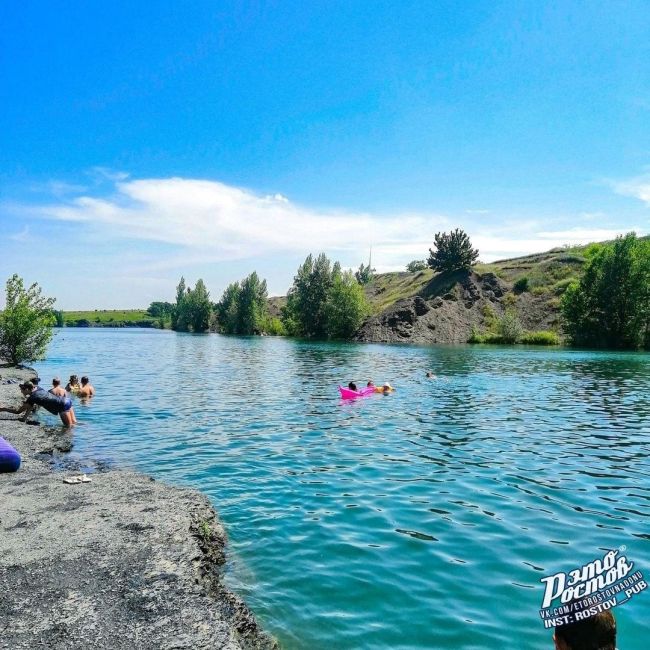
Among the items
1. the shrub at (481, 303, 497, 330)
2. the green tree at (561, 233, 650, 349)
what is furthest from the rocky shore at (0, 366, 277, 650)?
the shrub at (481, 303, 497, 330)

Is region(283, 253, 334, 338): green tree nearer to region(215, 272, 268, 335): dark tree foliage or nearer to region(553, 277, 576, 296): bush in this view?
region(215, 272, 268, 335): dark tree foliage

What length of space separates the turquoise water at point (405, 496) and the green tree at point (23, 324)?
64.7 ft

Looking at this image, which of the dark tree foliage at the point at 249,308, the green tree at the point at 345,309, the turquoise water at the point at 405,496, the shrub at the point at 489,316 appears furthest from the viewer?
the dark tree foliage at the point at 249,308

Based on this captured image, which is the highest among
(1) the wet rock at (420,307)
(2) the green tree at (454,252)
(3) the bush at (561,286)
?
(2) the green tree at (454,252)

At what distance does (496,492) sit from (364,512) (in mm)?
3921

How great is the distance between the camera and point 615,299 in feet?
306

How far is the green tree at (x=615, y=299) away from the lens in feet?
299

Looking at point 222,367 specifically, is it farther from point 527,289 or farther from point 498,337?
point 527,289

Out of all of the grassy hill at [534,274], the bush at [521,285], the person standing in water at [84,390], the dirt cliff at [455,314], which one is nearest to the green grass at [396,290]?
the grassy hill at [534,274]

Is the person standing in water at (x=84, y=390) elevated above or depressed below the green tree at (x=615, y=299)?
below

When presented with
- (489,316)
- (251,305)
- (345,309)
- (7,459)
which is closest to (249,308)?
(251,305)

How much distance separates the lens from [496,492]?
14094 millimetres

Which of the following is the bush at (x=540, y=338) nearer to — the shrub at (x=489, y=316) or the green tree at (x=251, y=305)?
the shrub at (x=489, y=316)

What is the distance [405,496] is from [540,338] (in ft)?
326
